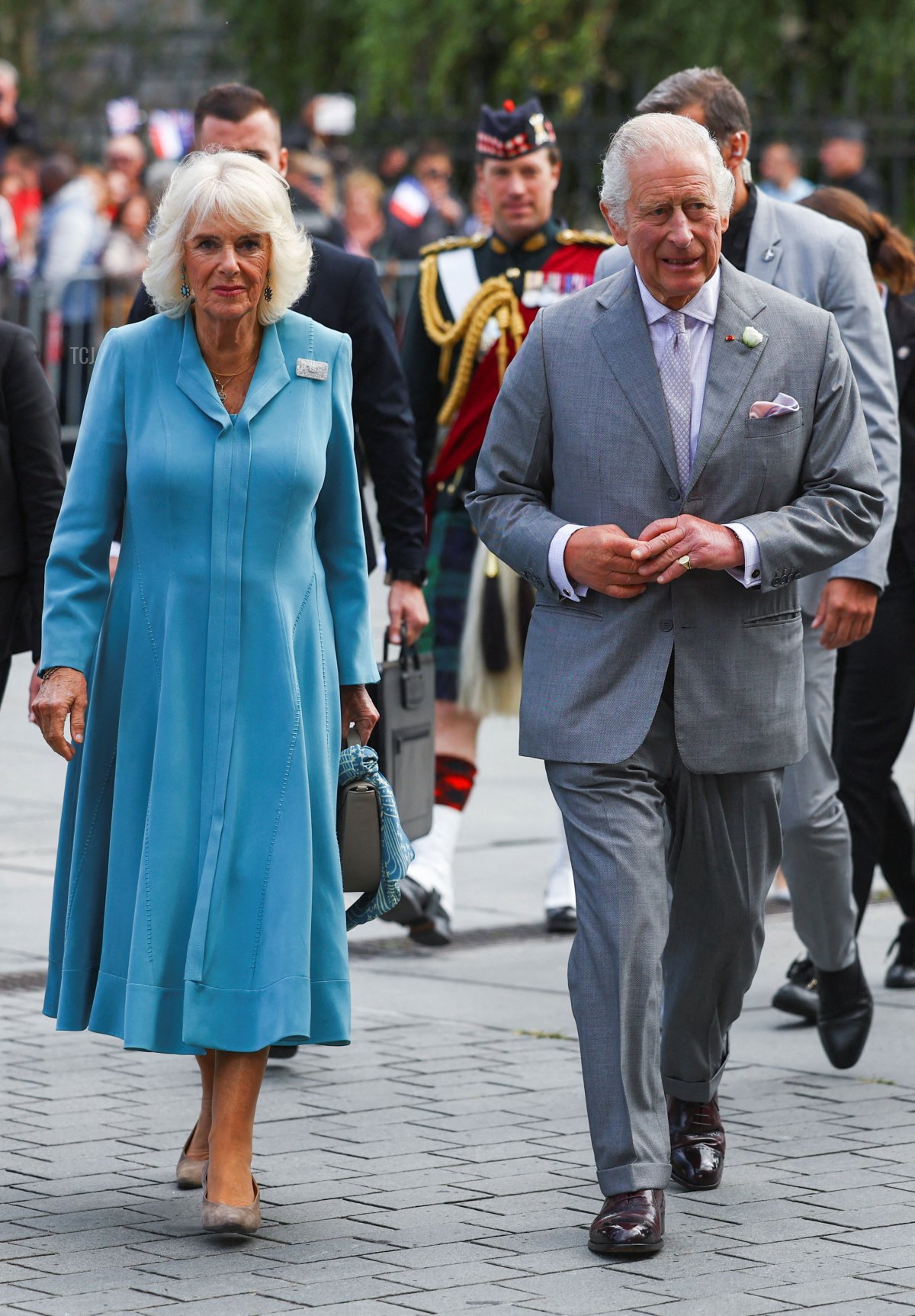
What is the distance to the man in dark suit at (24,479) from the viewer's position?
213 inches

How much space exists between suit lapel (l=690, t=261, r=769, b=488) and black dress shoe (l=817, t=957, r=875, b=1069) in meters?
→ 1.52

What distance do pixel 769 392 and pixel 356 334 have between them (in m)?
1.57

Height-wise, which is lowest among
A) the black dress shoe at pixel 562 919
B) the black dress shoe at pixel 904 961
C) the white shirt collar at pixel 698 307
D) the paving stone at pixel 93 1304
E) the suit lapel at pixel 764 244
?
the black dress shoe at pixel 562 919

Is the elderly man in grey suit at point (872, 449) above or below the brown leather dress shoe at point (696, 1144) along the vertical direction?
above

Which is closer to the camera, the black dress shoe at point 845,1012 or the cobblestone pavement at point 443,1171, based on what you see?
the cobblestone pavement at point 443,1171

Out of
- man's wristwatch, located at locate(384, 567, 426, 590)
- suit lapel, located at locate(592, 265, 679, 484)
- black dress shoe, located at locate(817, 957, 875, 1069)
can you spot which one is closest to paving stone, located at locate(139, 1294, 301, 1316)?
suit lapel, located at locate(592, 265, 679, 484)

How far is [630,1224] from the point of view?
4207mm

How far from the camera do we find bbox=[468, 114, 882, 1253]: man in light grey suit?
4.31 m

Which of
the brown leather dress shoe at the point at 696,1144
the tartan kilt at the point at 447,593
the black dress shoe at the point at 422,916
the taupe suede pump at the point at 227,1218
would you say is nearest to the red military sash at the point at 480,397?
the tartan kilt at the point at 447,593

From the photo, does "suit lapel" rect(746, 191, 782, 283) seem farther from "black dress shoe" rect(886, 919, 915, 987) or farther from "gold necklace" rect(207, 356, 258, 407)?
"black dress shoe" rect(886, 919, 915, 987)

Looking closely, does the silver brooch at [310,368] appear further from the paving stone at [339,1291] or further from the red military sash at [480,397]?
the red military sash at [480,397]

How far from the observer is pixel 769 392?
4500 millimetres

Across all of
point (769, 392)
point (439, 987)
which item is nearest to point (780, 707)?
point (769, 392)

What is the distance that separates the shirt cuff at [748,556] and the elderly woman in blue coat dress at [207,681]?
778mm
